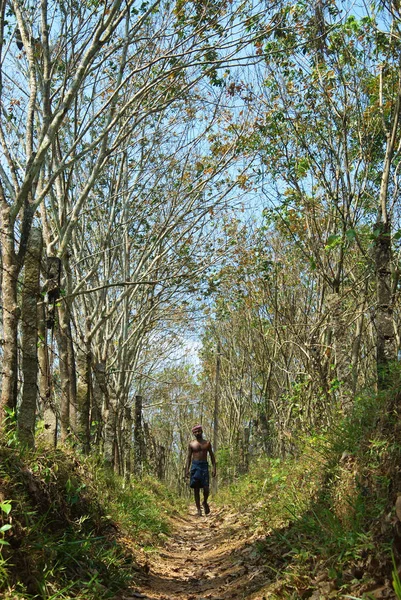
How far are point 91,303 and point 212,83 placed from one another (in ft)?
20.5

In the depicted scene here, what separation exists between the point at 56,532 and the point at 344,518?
2.30 meters

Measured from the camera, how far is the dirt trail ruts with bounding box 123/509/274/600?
4.79 m

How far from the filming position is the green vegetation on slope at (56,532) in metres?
3.47

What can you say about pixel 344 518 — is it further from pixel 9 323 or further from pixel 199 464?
pixel 199 464

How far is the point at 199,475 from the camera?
36.0 ft

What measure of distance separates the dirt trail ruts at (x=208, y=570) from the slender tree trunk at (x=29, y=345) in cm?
168

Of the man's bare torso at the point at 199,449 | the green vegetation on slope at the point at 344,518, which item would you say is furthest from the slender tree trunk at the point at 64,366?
the man's bare torso at the point at 199,449

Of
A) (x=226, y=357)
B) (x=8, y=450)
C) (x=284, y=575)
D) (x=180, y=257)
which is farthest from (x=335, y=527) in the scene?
(x=226, y=357)

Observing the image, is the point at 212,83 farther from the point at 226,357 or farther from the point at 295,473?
the point at 226,357

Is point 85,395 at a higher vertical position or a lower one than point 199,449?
higher

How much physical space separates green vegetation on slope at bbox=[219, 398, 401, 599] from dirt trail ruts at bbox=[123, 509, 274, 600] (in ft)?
0.69

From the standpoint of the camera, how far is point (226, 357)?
936 inches

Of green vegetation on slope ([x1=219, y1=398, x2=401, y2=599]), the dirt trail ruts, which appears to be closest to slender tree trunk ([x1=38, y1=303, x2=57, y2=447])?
the dirt trail ruts

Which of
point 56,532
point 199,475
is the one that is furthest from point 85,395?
point 56,532
